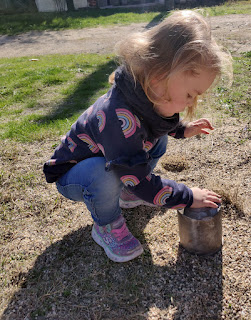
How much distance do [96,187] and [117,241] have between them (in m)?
0.38

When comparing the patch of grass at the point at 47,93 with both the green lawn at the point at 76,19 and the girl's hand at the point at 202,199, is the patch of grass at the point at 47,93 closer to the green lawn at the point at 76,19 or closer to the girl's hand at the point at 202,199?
the girl's hand at the point at 202,199

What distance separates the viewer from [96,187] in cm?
170

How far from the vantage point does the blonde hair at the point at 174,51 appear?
1325 millimetres

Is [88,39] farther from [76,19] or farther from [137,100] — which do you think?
[137,100]

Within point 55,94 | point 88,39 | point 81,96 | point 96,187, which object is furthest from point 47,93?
point 88,39

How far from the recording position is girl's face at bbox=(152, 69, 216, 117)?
1376mm

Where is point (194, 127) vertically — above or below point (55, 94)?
above

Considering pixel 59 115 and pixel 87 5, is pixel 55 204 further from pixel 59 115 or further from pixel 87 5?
pixel 87 5

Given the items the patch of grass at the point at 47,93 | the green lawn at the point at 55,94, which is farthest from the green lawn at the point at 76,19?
the green lawn at the point at 55,94

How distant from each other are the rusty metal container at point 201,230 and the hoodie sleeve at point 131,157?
3.7 inches

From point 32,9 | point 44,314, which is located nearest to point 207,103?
point 44,314

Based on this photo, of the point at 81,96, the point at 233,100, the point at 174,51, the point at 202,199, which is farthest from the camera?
the point at 81,96

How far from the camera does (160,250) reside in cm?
187

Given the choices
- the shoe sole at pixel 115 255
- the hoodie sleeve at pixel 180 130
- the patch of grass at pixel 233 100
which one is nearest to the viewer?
the shoe sole at pixel 115 255
